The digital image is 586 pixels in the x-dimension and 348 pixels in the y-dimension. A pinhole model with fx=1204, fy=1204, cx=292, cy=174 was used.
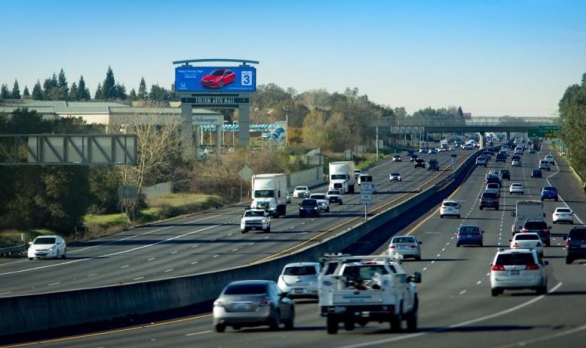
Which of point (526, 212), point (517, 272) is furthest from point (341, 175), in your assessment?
point (517, 272)

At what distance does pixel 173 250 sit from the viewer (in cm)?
6838

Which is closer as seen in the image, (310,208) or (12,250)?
(12,250)

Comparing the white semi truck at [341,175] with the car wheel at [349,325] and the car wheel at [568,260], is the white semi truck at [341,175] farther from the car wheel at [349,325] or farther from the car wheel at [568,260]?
the car wheel at [349,325]

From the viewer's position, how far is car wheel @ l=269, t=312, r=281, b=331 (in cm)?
2706

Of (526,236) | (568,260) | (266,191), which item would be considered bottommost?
(568,260)

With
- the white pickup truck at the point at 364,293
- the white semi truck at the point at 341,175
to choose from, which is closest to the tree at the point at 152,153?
the white semi truck at the point at 341,175

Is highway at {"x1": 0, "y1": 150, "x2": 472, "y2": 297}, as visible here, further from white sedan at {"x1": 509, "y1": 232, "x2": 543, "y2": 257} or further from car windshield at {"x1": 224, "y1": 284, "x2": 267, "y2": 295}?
car windshield at {"x1": 224, "y1": 284, "x2": 267, "y2": 295}

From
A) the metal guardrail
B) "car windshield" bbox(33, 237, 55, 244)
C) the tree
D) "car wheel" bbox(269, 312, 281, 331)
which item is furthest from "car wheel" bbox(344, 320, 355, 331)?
the tree

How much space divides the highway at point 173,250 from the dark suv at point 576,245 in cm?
1466

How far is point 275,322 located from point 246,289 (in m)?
1.08

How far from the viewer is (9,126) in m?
83.0

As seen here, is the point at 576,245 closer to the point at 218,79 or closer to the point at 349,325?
the point at 349,325

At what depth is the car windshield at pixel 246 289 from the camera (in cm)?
2670

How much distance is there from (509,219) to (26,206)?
34.6m
